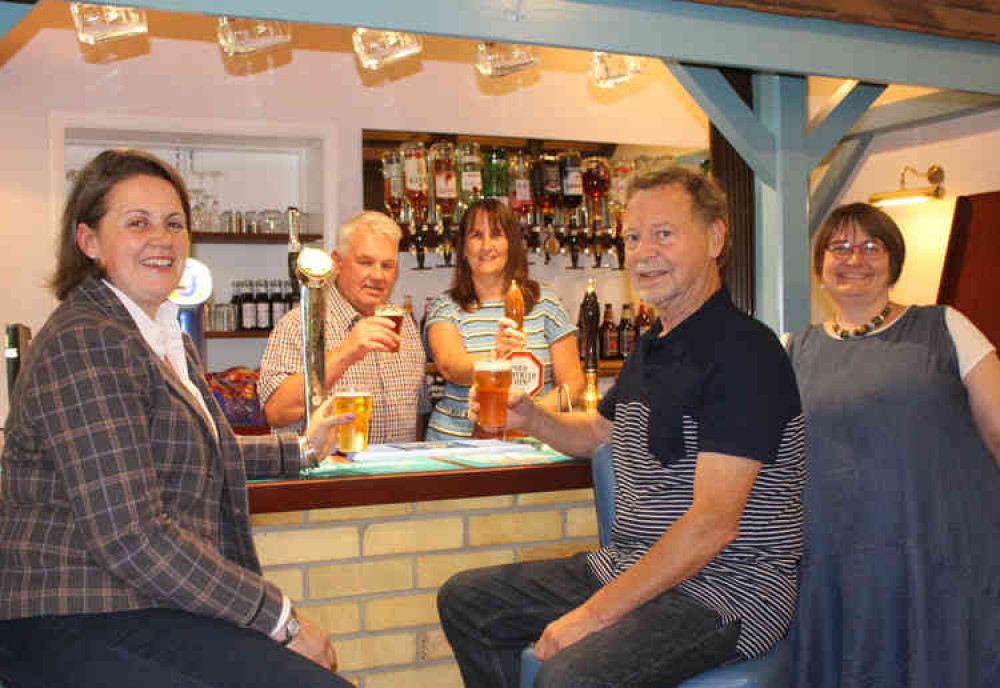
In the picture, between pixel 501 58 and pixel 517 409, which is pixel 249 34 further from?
pixel 517 409

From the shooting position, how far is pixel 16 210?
4.93m

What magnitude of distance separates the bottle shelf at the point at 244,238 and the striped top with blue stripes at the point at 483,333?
223 cm

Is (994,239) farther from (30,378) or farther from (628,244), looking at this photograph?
(30,378)

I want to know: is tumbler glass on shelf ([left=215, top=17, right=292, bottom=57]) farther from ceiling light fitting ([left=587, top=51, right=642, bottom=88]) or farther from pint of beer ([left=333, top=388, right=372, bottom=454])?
pint of beer ([left=333, top=388, right=372, bottom=454])

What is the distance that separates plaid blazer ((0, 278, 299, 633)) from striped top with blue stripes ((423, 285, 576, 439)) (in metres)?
1.86

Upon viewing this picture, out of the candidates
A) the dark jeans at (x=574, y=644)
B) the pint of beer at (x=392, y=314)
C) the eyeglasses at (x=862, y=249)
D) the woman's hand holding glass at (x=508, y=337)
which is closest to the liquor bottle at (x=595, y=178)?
the eyeglasses at (x=862, y=249)

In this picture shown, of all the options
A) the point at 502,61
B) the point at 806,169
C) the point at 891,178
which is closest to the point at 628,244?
the point at 806,169

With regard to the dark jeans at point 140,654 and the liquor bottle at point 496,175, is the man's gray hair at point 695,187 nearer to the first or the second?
the dark jeans at point 140,654

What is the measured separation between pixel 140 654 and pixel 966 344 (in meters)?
2.29

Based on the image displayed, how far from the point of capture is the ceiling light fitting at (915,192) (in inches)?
221

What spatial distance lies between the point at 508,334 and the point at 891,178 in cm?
440

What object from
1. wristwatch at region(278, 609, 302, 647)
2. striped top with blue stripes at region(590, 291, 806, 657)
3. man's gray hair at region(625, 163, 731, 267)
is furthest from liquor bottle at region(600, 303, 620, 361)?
wristwatch at region(278, 609, 302, 647)

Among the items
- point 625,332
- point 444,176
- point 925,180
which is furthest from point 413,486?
point 925,180

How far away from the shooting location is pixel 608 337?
20.1 ft
